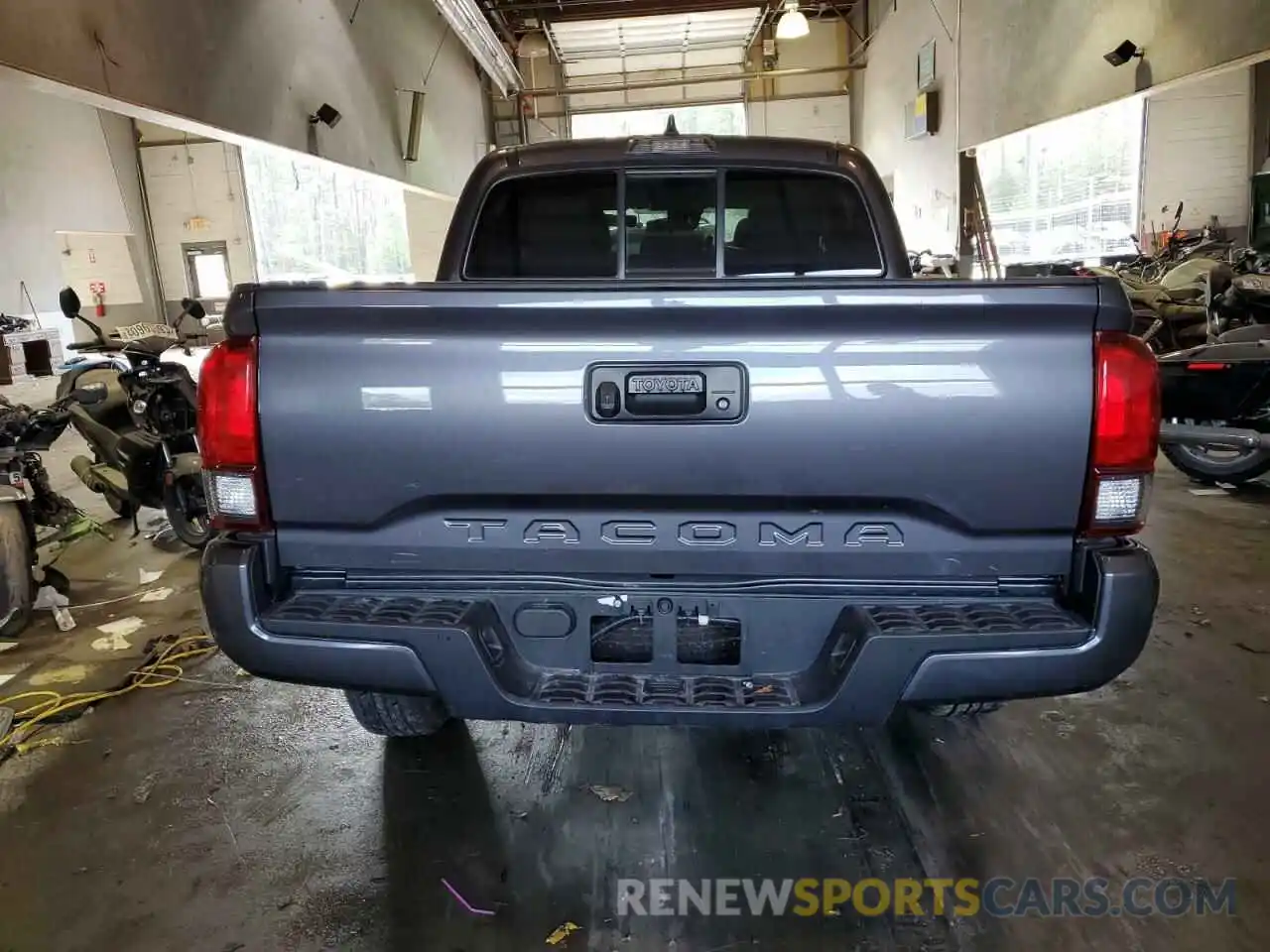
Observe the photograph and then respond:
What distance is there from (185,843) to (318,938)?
58 cm

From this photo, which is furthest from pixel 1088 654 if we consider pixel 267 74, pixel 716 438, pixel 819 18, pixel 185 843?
pixel 819 18

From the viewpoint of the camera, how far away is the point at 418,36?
40.1 feet

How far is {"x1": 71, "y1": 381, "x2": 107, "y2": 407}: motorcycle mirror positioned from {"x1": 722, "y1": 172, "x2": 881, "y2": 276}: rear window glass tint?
337cm

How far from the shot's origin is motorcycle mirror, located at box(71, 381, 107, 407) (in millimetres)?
4363

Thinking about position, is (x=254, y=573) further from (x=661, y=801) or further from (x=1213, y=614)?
(x=1213, y=614)

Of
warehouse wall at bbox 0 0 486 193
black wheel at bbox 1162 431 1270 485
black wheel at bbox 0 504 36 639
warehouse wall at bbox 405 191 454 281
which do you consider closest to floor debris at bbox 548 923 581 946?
black wheel at bbox 0 504 36 639

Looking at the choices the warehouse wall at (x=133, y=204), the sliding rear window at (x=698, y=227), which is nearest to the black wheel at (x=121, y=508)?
the sliding rear window at (x=698, y=227)

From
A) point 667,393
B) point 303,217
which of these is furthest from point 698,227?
point 303,217

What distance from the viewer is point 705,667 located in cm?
179

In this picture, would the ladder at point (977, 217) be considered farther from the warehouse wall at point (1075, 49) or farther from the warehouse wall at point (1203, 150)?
the warehouse wall at point (1203, 150)

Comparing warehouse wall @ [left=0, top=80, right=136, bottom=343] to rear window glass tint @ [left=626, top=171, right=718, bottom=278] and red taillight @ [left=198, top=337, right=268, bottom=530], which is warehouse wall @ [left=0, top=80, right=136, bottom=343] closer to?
rear window glass tint @ [left=626, top=171, right=718, bottom=278]

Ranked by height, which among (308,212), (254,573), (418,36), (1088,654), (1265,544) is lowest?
(1265,544)

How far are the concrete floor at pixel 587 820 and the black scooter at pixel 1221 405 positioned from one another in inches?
92.8

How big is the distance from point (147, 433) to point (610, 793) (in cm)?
361
